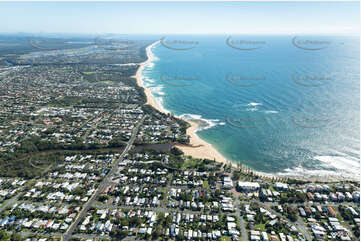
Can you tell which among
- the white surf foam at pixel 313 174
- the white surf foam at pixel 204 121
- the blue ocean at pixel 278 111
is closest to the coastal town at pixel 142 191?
the white surf foam at pixel 313 174

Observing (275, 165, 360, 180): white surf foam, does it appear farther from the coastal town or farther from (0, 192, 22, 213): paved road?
(0, 192, 22, 213): paved road

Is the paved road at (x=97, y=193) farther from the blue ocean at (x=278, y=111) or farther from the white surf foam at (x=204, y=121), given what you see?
the blue ocean at (x=278, y=111)

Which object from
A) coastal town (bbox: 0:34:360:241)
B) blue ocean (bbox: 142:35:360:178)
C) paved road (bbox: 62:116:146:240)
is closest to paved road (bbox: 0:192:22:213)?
coastal town (bbox: 0:34:360:241)

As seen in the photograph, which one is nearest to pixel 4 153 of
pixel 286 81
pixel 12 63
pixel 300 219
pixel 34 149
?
pixel 34 149

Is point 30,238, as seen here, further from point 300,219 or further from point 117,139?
point 300,219

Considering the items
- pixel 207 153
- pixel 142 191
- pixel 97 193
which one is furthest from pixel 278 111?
pixel 97 193

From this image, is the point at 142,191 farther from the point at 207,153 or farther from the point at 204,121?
the point at 204,121
